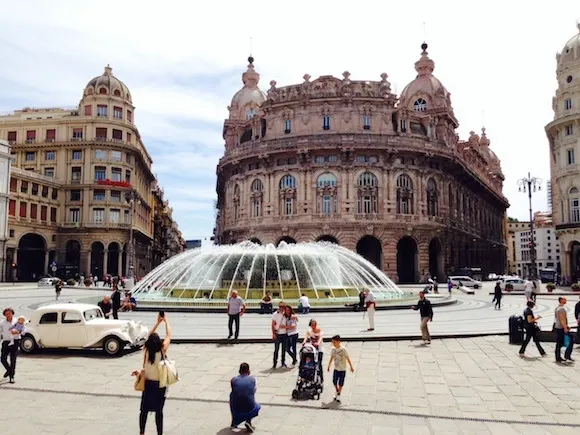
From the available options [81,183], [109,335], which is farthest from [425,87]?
[109,335]

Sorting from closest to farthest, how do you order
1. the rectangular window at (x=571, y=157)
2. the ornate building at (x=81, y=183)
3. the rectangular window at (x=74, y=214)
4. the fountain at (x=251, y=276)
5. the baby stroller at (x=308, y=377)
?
the baby stroller at (x=308, y=377)
the fountain at (x=251, y=276)
the rectangular window at (x=571, y=157)
the ornate building at (x=81, y=183)
the rectangular window at (x=74, y=214)

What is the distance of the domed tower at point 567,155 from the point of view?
51.3m

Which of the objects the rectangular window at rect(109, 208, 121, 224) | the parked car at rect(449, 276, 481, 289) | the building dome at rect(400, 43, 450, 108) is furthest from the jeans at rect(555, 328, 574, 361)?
the rectangular window at rect(109, 208, 121, 224)

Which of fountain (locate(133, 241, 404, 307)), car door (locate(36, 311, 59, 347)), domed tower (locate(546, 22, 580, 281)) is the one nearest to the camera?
car door (locate(36, 311, 59, 347))

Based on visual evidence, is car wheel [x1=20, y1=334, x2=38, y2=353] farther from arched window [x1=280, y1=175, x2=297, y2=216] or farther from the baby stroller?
arched window [x1=280, y1=175, x2=297, y2=216]

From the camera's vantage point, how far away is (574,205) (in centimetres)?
5156

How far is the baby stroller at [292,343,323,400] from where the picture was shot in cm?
905

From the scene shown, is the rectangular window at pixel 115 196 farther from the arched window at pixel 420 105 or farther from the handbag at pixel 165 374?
the handbag at pixel 165 374

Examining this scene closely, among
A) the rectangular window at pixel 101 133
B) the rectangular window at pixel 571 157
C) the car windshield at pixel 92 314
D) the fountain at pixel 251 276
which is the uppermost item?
the rectangular window at pixel 101 133

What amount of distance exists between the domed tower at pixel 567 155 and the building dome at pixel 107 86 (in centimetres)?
5153

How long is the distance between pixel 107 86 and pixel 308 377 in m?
64.5

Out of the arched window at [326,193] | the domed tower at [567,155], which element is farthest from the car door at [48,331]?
the domed tower at [567,155]

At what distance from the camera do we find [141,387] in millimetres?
6727

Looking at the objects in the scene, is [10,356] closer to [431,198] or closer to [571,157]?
[431,198]
